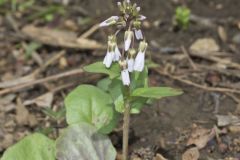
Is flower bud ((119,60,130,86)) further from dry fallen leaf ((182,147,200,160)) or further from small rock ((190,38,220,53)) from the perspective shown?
small rock ((190,38,220,53))

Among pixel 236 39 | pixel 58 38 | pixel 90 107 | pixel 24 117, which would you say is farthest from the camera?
pixel 58 38

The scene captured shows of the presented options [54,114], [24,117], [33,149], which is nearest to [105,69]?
[33,149]

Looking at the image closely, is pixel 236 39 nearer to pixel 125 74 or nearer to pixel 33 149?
pixel 125 74

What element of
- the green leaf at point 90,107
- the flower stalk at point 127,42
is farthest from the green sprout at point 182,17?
the flower stalk at point 127,42

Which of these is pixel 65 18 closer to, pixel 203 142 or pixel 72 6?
pixel 72 6

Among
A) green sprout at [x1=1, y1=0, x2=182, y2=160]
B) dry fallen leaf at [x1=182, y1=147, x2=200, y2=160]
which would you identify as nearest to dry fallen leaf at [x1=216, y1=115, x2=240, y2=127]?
dry fallen leaf at [x1=182, y1=147, x2=200, y2=160]

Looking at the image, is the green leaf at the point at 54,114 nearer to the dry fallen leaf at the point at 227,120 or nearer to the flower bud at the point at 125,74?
the flower bud at the point at 125,74
